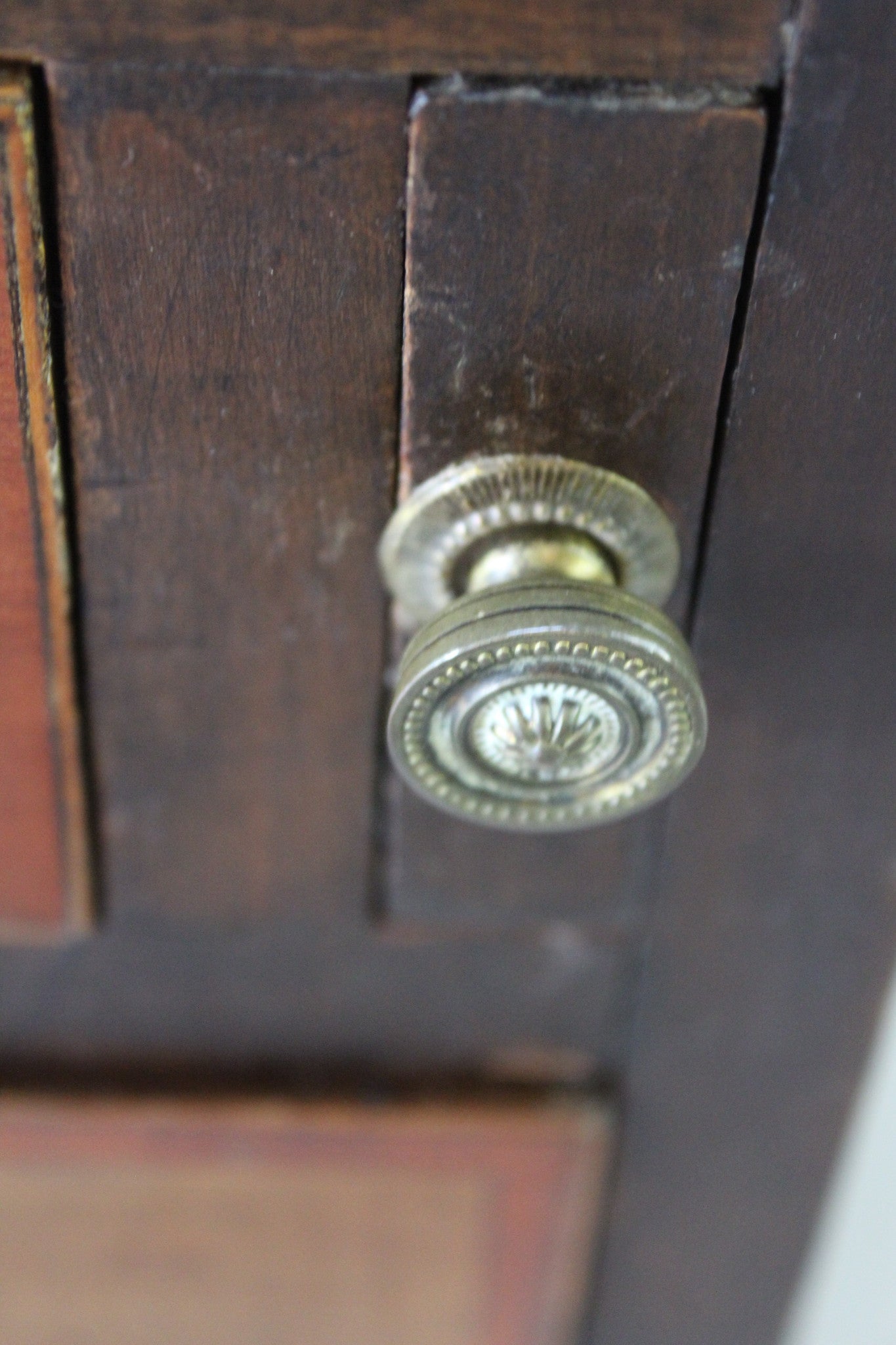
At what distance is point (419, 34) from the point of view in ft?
0.97

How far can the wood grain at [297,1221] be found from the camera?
0.51 m

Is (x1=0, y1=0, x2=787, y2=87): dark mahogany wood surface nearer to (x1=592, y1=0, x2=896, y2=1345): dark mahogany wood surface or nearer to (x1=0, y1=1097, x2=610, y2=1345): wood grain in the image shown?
(x1=592, y1=0, x2=896, y2=1345): dark mahogany wood surface

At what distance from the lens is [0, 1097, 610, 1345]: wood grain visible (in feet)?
1.66

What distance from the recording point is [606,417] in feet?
1.13

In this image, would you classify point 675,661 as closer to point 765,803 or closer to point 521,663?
point 521,663

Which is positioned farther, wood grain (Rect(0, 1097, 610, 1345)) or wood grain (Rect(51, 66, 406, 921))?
wood grain (Rect(0, 1097, 610, 1345))

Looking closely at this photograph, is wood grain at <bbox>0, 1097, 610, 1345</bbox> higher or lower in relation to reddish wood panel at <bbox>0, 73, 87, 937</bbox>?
lower

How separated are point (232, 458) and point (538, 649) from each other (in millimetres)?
111

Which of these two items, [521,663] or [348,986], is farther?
[348,986]

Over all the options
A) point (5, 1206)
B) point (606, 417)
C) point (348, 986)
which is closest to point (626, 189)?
point (606, 417)

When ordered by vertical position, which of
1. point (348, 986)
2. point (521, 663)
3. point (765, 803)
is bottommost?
point (348, 986)

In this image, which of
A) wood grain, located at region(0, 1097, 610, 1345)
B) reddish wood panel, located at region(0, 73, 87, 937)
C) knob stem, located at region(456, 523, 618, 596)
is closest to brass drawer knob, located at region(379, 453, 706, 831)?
knob stem, located at region(456, 523, 618, 596)

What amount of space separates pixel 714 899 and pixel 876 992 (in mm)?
84

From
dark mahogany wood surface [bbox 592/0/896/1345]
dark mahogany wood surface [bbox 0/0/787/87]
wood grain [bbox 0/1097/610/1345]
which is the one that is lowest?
wood grain [bbox 0/1097/610/1345]
